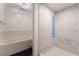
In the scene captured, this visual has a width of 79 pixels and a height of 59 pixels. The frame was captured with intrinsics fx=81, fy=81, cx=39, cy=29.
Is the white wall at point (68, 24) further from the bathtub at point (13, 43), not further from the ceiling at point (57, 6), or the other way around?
the bathtub at point (13, 43)

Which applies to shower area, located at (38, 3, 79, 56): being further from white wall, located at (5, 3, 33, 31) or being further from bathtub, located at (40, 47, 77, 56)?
white wall, located at (5, 3, 33, 31)

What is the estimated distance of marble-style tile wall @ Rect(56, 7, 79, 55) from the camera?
140cm

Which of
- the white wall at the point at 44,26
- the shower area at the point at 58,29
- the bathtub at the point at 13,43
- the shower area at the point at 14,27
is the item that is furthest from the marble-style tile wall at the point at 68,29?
the bathtub at the point at 13,43

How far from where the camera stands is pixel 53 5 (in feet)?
4.71

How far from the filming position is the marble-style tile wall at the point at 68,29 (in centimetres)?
140

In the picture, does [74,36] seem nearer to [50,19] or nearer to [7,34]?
[50,19]

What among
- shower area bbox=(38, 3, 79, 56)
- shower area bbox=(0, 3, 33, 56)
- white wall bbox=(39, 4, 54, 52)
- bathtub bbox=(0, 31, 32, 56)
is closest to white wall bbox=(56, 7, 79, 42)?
shower area bbox=(38, 3, 79, 56)

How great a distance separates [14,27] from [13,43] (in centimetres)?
39

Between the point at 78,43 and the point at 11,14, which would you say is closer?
the point at 78,43

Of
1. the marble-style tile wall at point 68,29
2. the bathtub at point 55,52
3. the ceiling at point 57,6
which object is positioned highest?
the ceiling at point 57,6

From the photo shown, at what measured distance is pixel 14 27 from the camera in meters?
1.88

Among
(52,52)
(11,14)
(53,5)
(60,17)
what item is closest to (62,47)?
(52,52)

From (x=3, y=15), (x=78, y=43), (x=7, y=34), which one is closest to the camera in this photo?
(x=78, y=43)

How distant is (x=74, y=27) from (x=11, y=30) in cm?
130
